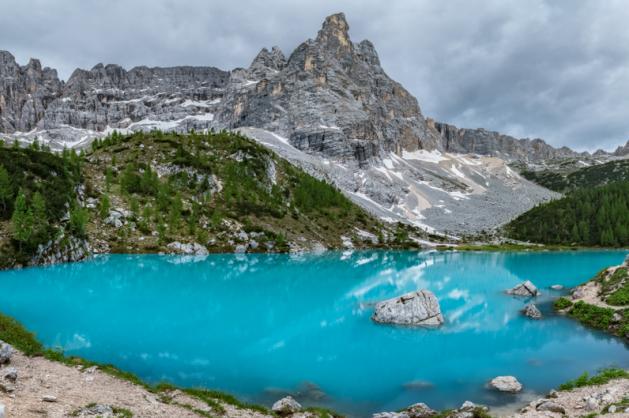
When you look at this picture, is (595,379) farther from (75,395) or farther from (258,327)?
(75,395)

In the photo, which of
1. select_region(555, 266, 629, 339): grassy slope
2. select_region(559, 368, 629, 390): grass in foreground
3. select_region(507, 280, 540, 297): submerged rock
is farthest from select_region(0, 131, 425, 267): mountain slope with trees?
select_region(555, 266, 629, 339): grassy slope

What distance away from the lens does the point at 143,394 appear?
1784 cm

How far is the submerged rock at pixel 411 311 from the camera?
38156 millimetres

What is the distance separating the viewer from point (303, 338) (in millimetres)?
32906

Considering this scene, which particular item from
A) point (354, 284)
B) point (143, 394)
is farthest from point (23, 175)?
point (143, 394)

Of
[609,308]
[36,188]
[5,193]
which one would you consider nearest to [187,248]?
[36,188]

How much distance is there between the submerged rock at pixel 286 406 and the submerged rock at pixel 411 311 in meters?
20.5

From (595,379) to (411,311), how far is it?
16.9m

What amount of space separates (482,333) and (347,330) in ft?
38.8

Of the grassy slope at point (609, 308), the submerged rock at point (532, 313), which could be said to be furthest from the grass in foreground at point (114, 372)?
the submerged rock at point (532, 313)

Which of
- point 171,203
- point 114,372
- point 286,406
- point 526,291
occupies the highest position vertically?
point 171,203

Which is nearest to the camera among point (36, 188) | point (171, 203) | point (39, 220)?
point (39, 220)

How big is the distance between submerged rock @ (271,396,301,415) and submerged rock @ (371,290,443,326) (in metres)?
20.5

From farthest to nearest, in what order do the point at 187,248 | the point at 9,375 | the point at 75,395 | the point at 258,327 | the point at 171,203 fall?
the point at 171,203, the point at 187,248, the point at 258,327, the point at 75,395, the point at 9,375
